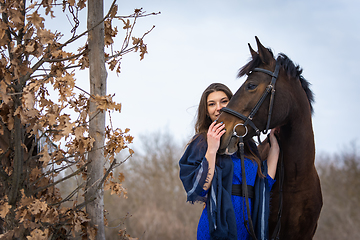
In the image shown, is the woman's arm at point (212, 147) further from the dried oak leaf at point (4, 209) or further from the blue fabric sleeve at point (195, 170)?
the dried oak leaf at point (4, 209)

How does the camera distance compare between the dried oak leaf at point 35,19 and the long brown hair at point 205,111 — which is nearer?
the dried oak leaf at point 35,19

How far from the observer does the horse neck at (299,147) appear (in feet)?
8.58

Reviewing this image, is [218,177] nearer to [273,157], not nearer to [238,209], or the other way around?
[238,209]

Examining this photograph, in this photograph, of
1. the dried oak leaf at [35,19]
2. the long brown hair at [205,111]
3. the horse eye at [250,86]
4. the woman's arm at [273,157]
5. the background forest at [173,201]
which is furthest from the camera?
the background forest at [173,201]

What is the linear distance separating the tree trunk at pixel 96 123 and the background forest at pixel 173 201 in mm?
11629

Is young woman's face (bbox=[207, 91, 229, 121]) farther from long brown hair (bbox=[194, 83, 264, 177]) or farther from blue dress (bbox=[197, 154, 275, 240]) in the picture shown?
blue dress (bbox=[197, 154, 275, 240])

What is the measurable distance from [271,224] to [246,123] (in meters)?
0.99

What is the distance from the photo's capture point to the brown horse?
8.40 ft

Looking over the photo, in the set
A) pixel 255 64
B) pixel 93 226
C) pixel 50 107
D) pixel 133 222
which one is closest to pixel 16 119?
pixel 50 107

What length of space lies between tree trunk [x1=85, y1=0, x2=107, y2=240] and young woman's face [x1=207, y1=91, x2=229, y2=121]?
101 centimetres

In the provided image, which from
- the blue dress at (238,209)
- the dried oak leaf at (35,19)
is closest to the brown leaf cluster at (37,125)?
the dried oak leaf at (35,19)

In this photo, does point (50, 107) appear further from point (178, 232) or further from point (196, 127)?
point (178, 232)

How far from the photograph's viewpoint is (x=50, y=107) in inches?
76.9

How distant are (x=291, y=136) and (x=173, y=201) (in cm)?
1518
